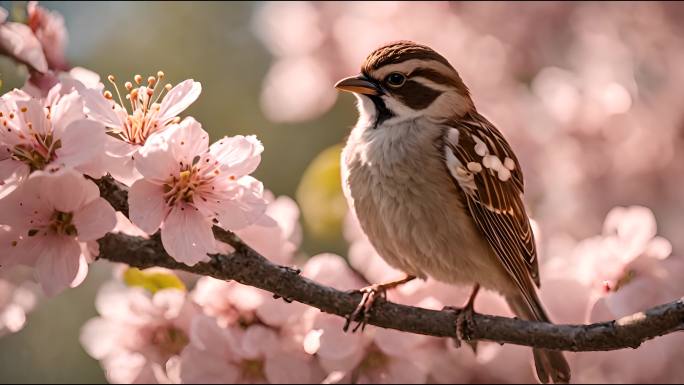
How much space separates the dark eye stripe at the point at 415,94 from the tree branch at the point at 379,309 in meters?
0.69

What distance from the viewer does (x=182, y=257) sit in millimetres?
1552

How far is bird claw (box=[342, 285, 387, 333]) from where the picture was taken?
1.96 metres

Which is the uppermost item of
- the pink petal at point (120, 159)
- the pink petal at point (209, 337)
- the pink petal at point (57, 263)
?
the pink petal at point (120, 159)

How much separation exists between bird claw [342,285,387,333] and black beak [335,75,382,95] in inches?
20.0

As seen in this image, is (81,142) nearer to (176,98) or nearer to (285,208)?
(176,98)

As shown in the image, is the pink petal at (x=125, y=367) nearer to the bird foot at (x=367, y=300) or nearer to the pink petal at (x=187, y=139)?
the bird foot at (x=367, y=300)

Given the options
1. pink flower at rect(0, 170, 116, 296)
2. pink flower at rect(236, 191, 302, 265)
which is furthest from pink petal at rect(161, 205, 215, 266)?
pink flower at rect(236, 191, 302, 265)

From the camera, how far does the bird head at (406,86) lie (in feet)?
7.81

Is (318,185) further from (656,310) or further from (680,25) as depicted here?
(680,25)

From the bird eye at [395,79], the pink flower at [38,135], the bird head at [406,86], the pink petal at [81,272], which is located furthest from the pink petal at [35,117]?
the bird eye at [395,79]

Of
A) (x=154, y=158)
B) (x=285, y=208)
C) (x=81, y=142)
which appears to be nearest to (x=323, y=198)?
(x=285, y=208)

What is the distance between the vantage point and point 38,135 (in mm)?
1508

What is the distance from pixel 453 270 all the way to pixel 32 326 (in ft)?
6.93

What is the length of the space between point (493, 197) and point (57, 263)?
3.98 feet
